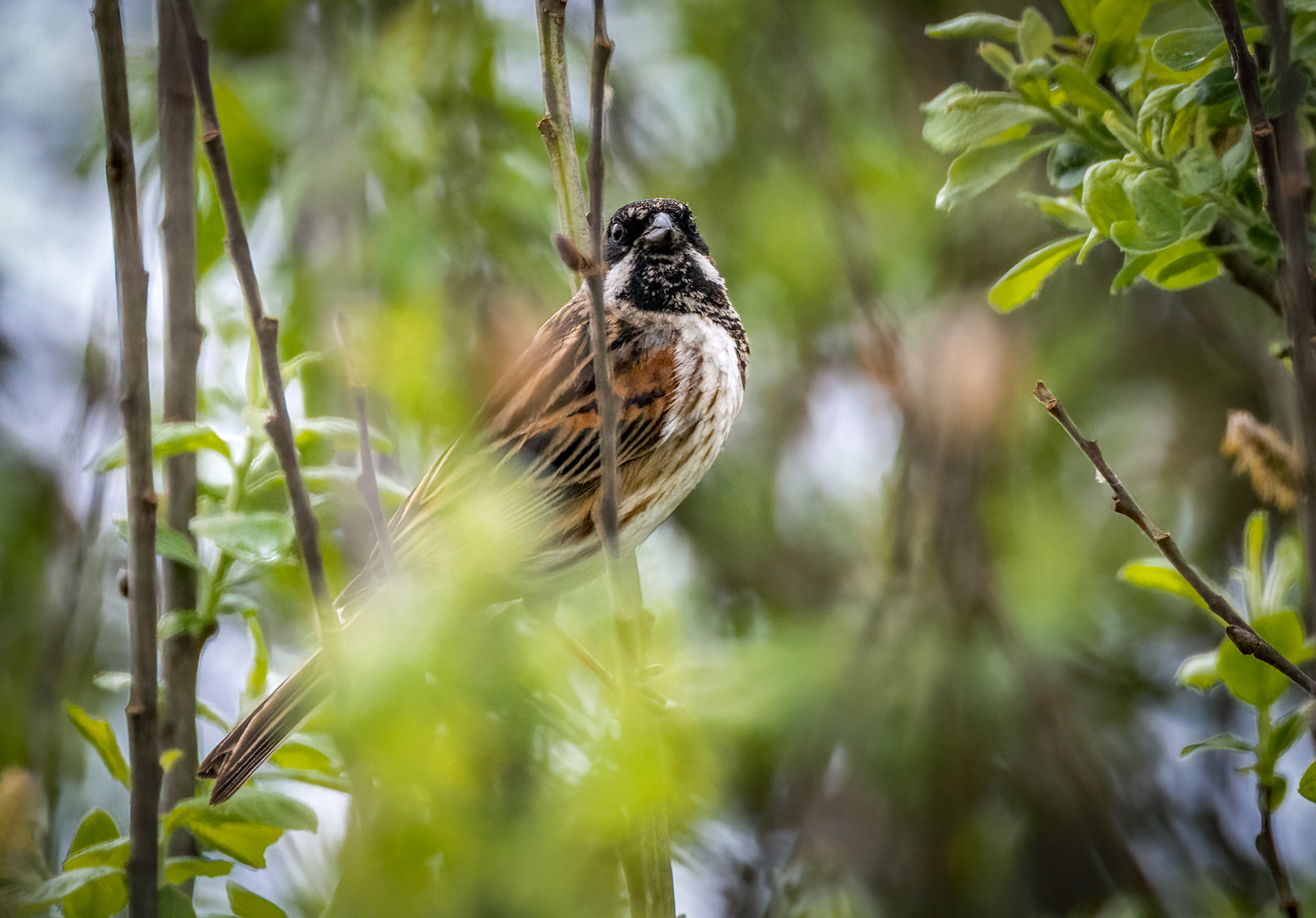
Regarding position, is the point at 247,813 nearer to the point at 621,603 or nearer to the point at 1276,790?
the point at 621,603

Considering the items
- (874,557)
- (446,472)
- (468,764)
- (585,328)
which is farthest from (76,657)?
(874,557)

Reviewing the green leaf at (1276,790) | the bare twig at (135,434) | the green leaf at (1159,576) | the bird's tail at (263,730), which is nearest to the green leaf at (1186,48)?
the green leaf at (1159,576)

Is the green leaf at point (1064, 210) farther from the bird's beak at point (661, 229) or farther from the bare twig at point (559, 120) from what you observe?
the bird's beak at point (661, 229)

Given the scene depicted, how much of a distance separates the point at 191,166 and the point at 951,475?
7.17 ft

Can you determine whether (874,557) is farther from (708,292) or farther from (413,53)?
(413,53)

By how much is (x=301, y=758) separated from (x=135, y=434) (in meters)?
0.68

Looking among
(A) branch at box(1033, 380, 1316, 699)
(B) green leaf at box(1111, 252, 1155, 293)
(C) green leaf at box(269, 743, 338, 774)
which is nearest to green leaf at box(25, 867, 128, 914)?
(C) green leaf at box(269, 743, 338, 774)

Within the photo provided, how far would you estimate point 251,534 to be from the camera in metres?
1.87

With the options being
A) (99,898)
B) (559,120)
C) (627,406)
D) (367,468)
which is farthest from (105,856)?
(627,406)

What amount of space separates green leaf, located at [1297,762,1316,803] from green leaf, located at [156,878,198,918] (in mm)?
1650

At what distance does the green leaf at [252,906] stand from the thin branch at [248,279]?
0.66 metres

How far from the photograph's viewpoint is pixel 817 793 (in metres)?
3.17

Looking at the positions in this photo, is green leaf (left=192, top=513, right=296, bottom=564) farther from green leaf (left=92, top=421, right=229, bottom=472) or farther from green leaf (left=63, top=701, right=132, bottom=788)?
green leaf (left=63, top=701, right=132, bottom=788)

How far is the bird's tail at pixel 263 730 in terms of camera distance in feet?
6.36
